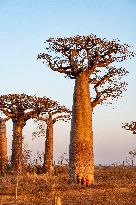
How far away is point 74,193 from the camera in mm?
16125

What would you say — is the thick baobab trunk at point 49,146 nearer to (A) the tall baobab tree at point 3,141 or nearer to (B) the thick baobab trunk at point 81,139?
(A) the tall baobab tree at point 3,141

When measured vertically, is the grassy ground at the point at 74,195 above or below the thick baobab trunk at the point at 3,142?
below

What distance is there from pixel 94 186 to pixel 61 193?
9.31 ft

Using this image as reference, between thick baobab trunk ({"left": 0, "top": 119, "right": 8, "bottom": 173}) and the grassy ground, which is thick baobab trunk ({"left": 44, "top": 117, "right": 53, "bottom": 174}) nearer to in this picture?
thick baobab trunk ({"left": 0, "top": 119, "right": 8, "bottom": 173})

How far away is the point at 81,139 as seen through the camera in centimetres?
1977

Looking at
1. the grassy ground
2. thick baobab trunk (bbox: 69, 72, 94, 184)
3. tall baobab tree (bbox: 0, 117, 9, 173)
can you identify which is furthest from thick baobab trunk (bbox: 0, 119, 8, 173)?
the grassy ground

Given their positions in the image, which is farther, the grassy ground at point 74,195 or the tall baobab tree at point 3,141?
the tall baobab tree at point 3,141

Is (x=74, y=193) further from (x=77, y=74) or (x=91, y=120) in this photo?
(x=77, y=74)

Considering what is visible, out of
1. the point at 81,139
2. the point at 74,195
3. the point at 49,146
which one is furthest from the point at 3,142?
the point at 74,195

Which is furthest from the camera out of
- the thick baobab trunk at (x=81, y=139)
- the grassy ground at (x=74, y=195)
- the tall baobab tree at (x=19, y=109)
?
the tall baobab tree at (x=19, y=109)

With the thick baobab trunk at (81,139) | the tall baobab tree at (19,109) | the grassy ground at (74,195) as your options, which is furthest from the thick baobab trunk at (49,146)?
the grassy ground at (74,195)

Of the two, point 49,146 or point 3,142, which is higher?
point 3,142

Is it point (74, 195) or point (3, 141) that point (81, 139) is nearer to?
point (74, 195)

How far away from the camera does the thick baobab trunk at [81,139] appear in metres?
19.7
